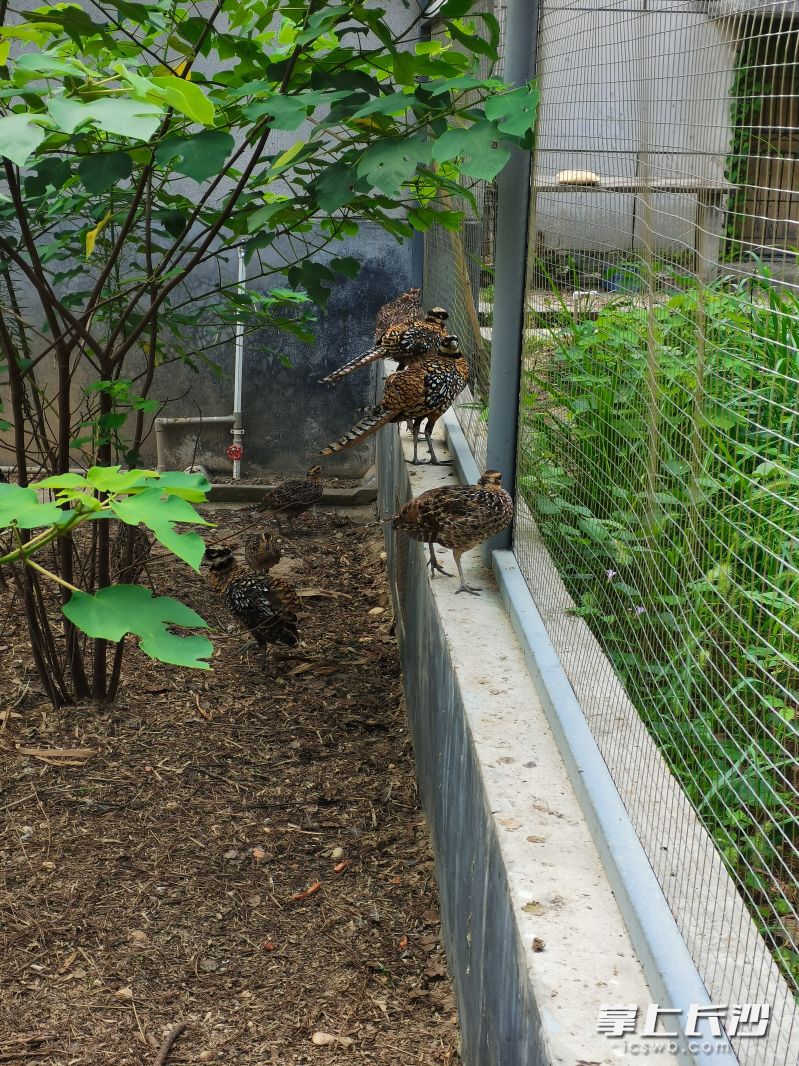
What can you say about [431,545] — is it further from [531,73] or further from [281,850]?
[531,73]

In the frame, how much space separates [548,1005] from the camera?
6.19 ft

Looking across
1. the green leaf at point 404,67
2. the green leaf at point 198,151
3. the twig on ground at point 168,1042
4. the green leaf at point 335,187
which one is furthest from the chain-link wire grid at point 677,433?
the twig on ground at point 168,1042

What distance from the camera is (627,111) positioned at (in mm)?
2496

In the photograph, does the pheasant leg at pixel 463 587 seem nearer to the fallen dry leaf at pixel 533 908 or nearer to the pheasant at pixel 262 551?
the fallen dry leaf at pixel 533 908

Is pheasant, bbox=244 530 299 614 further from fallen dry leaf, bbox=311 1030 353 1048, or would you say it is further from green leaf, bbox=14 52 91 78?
green leaf, bbox=14 52 91 78

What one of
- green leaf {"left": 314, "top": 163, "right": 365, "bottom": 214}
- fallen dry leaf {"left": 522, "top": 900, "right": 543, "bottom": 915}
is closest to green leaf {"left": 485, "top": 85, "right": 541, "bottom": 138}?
green leaf {"left": 314, "top": 163, "right": 365, "bottom": 214}

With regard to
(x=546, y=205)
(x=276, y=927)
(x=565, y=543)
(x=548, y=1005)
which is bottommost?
(x=276, y=927)

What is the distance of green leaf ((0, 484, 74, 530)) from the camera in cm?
172

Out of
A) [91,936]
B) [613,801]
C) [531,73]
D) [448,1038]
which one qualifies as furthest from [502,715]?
[531,73]

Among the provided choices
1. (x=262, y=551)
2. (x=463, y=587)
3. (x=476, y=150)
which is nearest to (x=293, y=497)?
(x=262, y=551)

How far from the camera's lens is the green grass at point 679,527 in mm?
2371

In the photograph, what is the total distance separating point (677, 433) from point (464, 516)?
162 cm

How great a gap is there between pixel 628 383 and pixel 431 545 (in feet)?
4.96

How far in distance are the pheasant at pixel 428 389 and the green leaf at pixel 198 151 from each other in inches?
99.5
